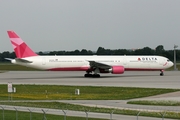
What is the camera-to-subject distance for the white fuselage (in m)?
66.6

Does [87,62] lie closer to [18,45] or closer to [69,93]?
[18,45]

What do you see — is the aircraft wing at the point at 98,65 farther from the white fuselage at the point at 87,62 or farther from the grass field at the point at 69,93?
the grass field at the point at 69,93

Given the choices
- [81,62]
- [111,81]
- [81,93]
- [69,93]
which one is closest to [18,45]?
[81,62]

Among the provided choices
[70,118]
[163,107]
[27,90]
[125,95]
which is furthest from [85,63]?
[70,118]

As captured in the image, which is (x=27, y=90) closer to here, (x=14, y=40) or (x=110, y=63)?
(x=14, y=40)

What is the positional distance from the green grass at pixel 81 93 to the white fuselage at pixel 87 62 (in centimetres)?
1482

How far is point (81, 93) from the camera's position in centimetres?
4384

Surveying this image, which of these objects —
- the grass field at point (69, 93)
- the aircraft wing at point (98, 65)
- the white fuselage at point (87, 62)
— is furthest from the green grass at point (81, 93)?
the aircraft wing at point (98, 65)

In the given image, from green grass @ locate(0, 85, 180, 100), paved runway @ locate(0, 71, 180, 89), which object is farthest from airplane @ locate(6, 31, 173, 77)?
green grass @ locate(0, 85, 180, 100)

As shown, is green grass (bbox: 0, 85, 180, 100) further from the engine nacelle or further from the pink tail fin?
the engine nacelle

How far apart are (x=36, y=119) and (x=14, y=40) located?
137 ft

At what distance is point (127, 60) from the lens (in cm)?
7000

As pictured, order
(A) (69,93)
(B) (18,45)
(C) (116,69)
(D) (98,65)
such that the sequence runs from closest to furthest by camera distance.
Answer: (A) (69,93), (B) (18,45), (C) (116,69), (D) (98,65)

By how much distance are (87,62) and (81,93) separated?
25.3 metres
